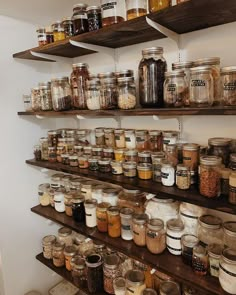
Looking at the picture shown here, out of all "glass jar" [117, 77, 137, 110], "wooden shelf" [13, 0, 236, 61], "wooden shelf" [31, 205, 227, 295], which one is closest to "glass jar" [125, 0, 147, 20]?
"wooden shelf" [13, 0, 236, 61]

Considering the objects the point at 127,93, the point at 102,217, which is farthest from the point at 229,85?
the point at 102,217

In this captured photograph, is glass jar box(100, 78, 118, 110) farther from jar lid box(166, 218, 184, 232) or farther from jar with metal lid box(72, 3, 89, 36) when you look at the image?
jar lid box(166, 218, 184, 232)

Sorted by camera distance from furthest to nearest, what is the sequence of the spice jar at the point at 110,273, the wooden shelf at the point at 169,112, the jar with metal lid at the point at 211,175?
the spice jar at the point at 110,273 → the jar with metal lid at the point at 211,175 → the wooden shelf at the point at 169,112

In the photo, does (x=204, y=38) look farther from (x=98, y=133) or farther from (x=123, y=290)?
(x=123, y=290)

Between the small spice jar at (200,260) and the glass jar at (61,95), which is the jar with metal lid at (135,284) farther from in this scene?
the glass jar at (61,95)

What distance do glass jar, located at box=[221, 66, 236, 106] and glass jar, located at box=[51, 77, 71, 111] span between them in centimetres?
82

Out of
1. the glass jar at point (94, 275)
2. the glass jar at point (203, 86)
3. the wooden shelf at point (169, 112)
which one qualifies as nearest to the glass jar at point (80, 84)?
the wooden shelf at point (169, 112)

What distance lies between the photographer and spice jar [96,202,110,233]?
1265 millimetres

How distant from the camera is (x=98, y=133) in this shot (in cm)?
139

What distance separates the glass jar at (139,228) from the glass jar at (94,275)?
30cm

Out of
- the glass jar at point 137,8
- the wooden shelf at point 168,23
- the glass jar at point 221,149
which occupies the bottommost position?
the glass jar at point 221,149

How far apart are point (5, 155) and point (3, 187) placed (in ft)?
0.68

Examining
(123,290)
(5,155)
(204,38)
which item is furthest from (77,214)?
(204,38)

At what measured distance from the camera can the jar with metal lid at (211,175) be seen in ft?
2.82
